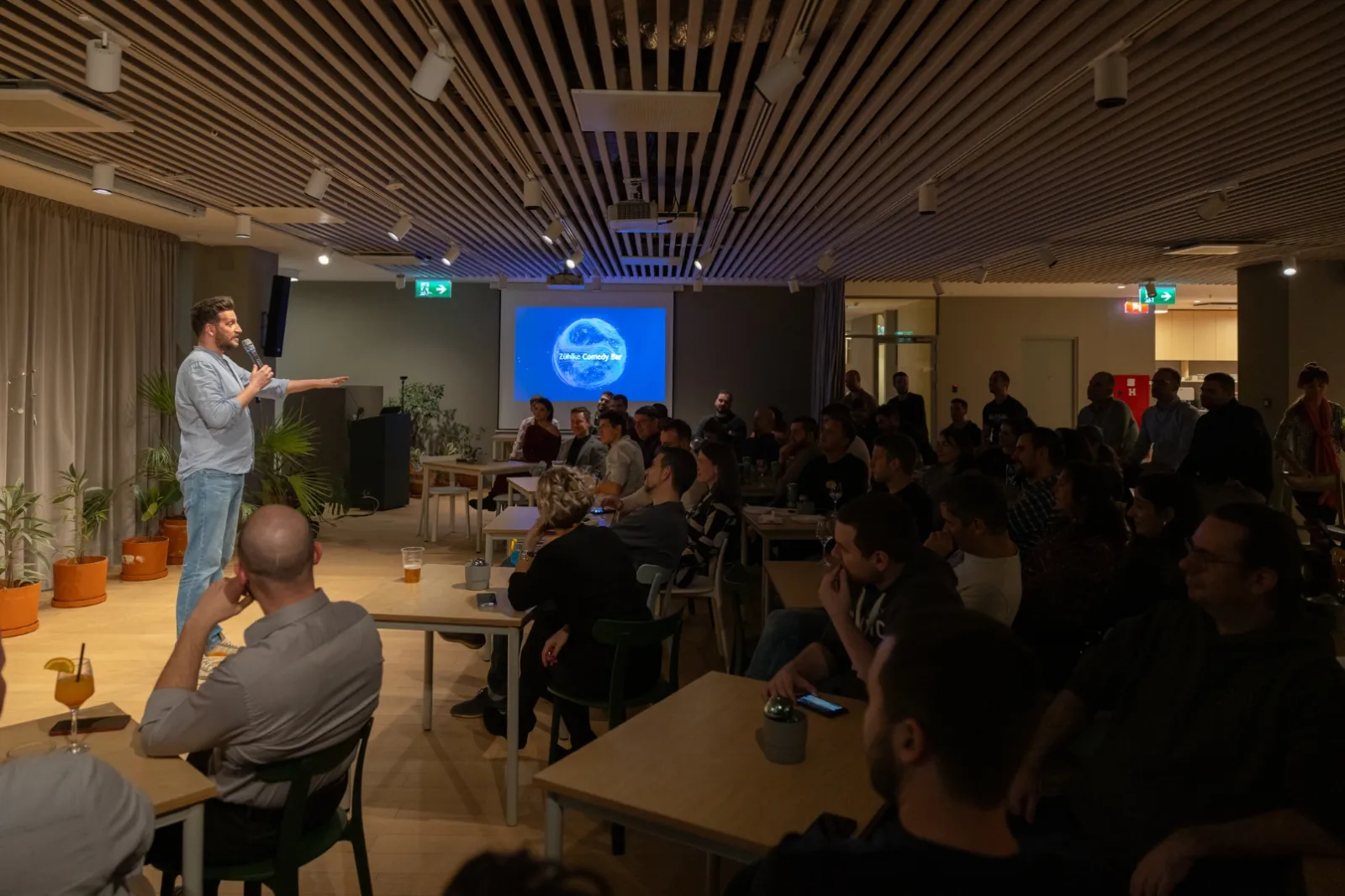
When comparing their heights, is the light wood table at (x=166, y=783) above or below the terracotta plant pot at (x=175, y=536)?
above

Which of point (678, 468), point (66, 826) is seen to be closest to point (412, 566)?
point (678, 468)

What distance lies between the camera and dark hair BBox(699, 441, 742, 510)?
5496 millimetres

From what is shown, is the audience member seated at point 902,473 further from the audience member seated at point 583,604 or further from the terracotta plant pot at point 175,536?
the terracotta plant pot at point 175,536

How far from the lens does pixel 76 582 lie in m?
6.44

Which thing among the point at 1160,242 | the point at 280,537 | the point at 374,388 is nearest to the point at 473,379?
the point at 374,388

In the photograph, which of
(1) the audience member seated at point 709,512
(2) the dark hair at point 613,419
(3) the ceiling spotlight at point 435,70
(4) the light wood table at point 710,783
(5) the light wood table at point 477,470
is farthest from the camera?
(5) the light wood table at point 477,470

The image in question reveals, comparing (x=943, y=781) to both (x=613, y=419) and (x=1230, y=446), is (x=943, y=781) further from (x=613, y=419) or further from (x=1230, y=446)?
(x=1230, y=446)

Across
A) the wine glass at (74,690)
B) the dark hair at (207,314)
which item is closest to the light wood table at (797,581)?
the wine glass at (74,690)

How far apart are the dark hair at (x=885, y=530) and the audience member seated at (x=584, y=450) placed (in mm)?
5068

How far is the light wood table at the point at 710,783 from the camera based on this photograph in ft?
5.61

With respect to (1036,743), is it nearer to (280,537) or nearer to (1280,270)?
(280,537)

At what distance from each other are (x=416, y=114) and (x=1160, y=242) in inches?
275

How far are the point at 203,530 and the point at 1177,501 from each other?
4.34 m

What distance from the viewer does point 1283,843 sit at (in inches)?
66.7
